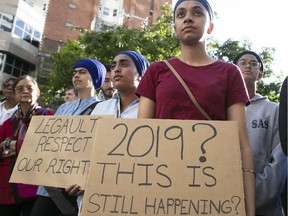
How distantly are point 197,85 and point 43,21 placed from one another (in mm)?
30264

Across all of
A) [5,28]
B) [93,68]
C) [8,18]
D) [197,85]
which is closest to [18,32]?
[5,28]

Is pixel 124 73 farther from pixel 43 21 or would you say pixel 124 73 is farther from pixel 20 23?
pixel 43 21

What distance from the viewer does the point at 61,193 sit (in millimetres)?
2316

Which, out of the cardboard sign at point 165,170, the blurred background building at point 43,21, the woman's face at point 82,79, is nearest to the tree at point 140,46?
the blurred background building at point 43,21

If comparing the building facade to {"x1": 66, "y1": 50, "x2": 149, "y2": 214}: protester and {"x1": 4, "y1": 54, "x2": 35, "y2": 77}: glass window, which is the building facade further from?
{"x1": 66, "y1": 50, "x2": 149, "y2": 214}: protester

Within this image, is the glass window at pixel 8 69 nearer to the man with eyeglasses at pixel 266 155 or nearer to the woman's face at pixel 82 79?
the woman's face at pixel 82 79

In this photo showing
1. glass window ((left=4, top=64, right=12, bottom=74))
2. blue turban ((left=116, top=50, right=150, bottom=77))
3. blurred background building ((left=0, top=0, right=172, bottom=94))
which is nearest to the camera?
blue turban ((left=116, top=50, right=150, bottom=77))

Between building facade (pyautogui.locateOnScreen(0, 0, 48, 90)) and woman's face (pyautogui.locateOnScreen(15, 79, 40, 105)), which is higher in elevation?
building facade (pyautogui.locateOnScreen(0, 0, 48, 90))

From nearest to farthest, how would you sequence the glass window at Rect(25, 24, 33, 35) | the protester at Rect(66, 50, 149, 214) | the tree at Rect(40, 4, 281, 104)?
the protester at Rect(66, 50, 149, 214), the tree at Rect(40, 4, 281, 104), the glass window at Rect(25, 24, 33, 35)

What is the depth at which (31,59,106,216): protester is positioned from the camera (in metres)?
2.36

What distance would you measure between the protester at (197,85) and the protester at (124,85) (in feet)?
2.34

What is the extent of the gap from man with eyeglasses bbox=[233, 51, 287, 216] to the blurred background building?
15.2 m

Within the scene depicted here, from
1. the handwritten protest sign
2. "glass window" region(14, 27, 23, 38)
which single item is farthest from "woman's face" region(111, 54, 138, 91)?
"glass window" region(14, 27, 23, 38)

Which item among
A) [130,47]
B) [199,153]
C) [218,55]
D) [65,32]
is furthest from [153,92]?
[65,32]
